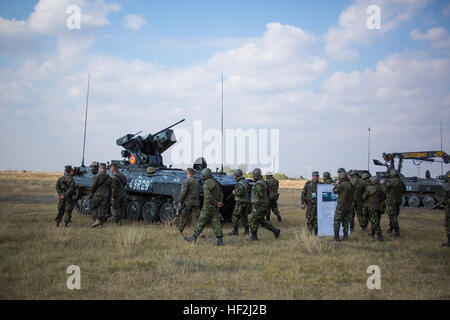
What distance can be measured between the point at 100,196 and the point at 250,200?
184 inches

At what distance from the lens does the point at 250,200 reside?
11.0 meters

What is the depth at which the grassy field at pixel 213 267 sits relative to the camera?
17.7ft

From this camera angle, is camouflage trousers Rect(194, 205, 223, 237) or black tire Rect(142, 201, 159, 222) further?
black tire Rect(142, 201, 159, 222)

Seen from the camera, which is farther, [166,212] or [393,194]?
[166,212]

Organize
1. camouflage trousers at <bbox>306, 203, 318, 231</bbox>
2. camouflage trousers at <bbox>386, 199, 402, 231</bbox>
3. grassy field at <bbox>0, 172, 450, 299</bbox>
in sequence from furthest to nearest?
camouflage trousers at <bbox>386, 199, 402, 231</bbox> < camouflage trousers at <bbox>306, 203, 318, 231</bbox> < grassy field at <bbox>0, 172, 450, 299</bbox>

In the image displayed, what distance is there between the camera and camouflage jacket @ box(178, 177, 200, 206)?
9633 mm

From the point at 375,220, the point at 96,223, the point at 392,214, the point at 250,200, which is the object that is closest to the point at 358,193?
the point at 392,214

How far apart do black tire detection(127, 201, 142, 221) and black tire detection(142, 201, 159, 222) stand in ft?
0.70

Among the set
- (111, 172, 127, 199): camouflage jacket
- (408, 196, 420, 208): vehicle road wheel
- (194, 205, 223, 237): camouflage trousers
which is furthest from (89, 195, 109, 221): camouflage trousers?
(408, 196, 420, 208): vehicle road wheel

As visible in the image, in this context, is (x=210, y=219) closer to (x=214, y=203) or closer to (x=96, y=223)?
(x=214, y=203)

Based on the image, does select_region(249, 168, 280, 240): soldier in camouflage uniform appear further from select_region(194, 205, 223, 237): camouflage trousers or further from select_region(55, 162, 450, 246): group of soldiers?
select_region(194, 205, 223, 237): camouflage trousers

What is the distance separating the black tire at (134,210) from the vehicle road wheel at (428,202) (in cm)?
1669

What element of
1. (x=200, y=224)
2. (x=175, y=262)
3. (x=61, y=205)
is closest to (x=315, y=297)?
(x=175, y=262)

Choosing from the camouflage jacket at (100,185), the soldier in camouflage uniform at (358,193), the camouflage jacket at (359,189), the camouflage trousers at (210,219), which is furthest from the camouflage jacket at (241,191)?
the camouflage jacket at (100,185)
